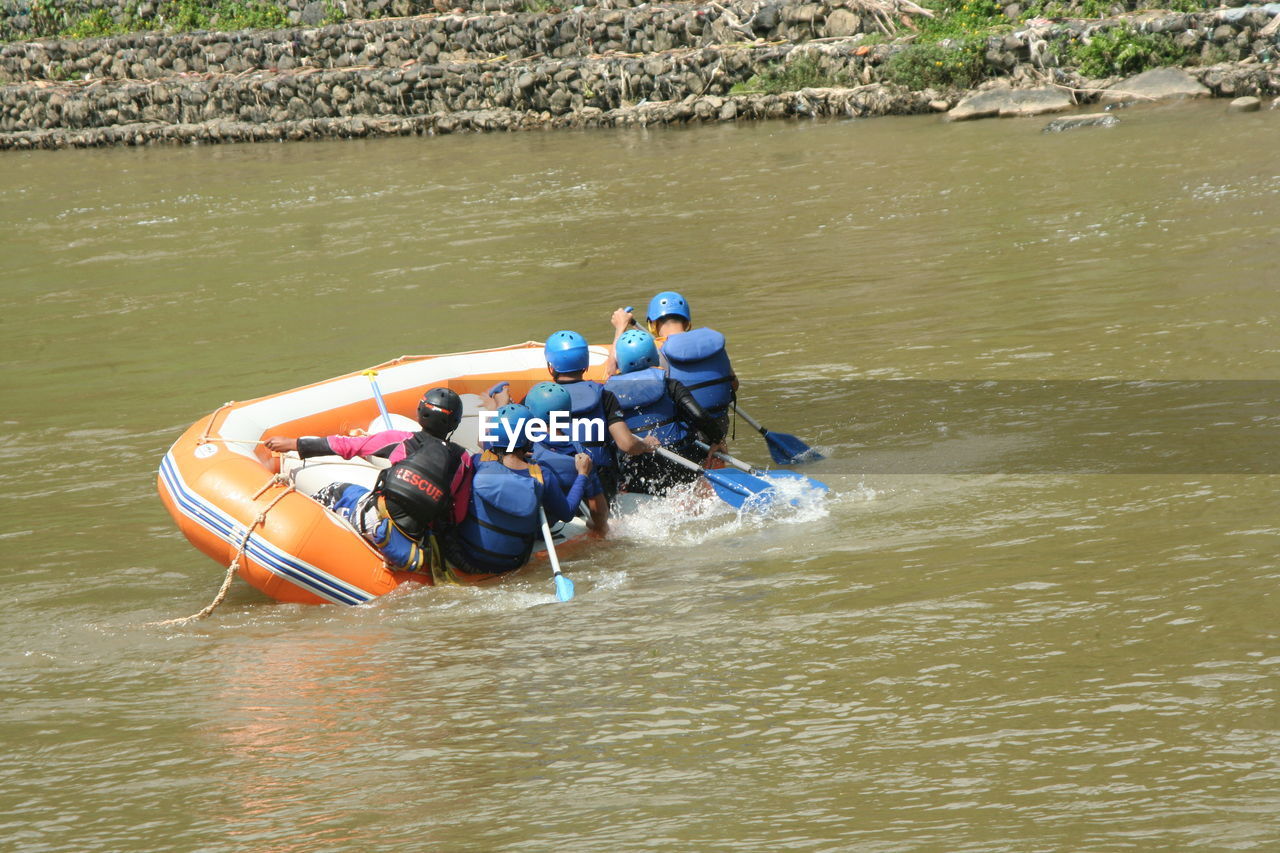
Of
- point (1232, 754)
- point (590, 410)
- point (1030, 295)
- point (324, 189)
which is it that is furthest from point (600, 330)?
point (324, 189)

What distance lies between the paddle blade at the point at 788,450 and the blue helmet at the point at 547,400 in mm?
1367

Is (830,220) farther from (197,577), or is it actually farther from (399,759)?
(399,759)

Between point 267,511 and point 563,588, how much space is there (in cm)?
126

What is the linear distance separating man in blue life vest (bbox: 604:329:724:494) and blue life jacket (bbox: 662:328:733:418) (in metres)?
0.09

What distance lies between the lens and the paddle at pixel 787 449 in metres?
6.82

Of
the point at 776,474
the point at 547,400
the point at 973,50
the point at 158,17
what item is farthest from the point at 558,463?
the point at 158,17

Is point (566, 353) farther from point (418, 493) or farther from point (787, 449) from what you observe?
point (787, 449)

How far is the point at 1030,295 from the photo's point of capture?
944cm

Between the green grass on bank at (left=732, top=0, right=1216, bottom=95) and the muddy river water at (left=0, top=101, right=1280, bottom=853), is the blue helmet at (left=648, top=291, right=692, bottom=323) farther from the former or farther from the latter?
the green grass on bank at (left=732, top=0, right=1216, bottom=95)

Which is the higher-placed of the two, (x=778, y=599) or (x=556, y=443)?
(x=556, y=443)

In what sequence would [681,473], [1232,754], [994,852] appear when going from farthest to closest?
[681,473], [1232,754], [994,852]

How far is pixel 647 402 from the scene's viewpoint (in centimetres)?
639

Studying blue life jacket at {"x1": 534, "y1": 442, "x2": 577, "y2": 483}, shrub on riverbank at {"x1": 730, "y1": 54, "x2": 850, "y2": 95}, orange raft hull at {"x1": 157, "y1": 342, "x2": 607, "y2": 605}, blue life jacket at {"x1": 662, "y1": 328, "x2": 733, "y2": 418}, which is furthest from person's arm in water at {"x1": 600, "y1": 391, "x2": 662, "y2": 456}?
shrub on riverbank at {"x1": 730, "y1": 54, "x2": 850, "y2": 95}

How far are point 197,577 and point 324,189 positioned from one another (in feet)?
40.8
